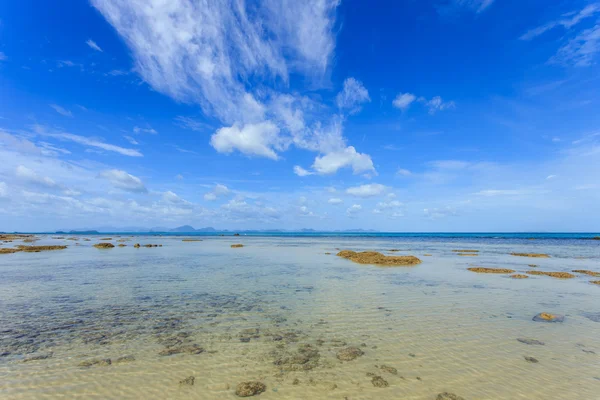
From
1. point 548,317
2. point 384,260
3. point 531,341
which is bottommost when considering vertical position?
point 531,341

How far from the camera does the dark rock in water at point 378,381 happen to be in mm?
6926

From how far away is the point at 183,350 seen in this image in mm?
8852

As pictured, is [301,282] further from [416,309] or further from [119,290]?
[119,290]

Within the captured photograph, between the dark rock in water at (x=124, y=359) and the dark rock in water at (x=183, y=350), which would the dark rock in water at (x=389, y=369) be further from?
the dark rock in water at (x=124, y=359)

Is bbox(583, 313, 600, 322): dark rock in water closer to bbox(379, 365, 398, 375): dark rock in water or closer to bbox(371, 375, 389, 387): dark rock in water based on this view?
bbox(379, 365, 398, 375): dark rock in water

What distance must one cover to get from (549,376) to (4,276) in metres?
35.5

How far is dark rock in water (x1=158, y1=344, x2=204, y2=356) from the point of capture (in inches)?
339

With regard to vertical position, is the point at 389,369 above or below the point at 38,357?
below

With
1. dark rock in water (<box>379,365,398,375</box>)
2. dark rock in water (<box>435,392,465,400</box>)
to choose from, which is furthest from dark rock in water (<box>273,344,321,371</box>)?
dark rock in water (<box>435,392,465,400</box>)

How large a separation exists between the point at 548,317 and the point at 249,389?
46.2 ft

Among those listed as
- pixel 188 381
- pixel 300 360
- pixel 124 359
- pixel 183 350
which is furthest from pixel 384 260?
pixel 124 359

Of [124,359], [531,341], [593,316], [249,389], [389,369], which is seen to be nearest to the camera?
[249,389]

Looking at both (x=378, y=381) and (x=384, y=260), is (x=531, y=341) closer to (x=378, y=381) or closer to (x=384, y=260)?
(x=378, y=381)

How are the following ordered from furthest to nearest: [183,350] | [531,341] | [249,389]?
[531,341], [183,350], [249,389]
